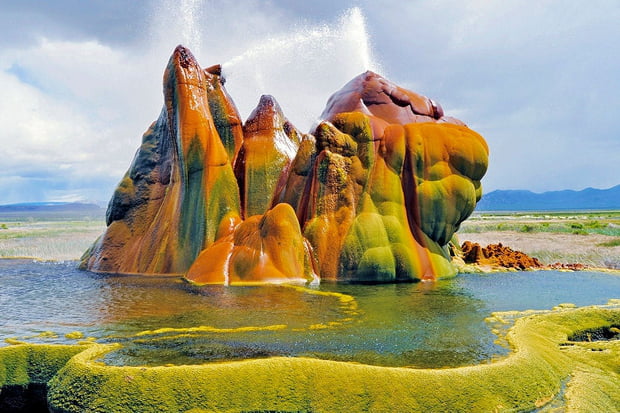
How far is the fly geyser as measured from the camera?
61.4 feet

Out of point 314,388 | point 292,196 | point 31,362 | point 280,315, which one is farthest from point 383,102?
point 31,362

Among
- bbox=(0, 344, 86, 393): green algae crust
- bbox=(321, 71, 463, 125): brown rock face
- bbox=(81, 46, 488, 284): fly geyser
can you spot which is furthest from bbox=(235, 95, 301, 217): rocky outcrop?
bbox=(0, 344, 86, 393): green algae crust

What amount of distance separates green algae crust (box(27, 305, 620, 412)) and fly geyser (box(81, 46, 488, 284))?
10.0 metres

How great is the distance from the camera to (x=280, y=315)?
12.5m

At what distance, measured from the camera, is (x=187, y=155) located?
2086 centimetres

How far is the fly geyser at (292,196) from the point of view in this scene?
1872 cm

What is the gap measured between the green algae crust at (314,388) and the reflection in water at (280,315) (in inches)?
44.5

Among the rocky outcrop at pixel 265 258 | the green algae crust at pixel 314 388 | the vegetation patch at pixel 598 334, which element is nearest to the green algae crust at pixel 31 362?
the green algae crust at pixel 314 388

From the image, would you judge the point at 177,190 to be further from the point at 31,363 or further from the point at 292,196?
the point at 31,363

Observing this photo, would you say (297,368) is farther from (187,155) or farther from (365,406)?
(187,155)

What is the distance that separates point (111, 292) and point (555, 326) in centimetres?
1318

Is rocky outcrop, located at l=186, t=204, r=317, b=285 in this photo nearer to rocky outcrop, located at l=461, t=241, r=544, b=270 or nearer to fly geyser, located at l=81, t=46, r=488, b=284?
fly geyser, located at l=81, t=46, r=488, b=284

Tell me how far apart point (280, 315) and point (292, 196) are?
30.1 ft

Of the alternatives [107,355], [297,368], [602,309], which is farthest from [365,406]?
[602,309]
